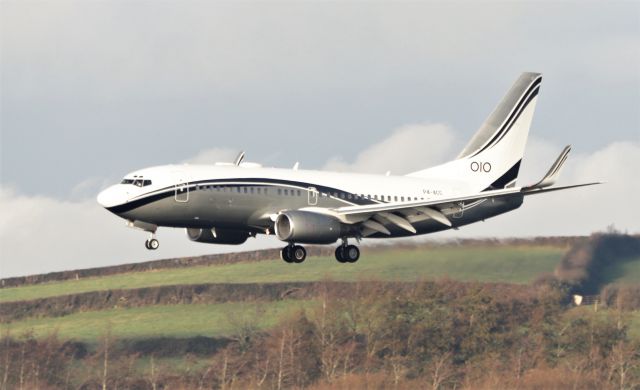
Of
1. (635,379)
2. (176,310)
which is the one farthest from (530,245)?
(176,310)

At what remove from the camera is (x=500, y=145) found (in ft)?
249

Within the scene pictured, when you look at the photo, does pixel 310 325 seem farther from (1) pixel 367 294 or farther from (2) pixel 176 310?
(2) pixel 176 310

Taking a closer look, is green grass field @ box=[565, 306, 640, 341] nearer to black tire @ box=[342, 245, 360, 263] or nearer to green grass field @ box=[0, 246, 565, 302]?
green grass field @ box=[0, 246, 565, 302]

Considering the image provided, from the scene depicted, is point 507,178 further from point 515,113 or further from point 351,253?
point 351,253

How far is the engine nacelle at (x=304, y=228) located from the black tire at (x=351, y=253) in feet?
10.6

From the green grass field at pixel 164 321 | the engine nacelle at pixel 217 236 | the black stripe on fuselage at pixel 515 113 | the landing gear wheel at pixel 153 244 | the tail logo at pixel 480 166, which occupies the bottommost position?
the landing gear wheel at pixel 153 244

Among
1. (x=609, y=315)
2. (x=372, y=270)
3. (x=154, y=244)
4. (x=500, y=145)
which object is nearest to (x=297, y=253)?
(x=154, y=244)

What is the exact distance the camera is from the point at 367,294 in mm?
99500

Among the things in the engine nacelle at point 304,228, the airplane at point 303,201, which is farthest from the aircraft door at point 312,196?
the engine nacelle at point 304,228

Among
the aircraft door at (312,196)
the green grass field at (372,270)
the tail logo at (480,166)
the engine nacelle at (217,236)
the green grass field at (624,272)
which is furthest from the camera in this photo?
the green grass field at (624,272)

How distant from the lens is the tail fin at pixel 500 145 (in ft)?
244

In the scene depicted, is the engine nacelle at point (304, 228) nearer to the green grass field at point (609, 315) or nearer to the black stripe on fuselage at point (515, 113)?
the black stripe on fuselage at point (515, 113)

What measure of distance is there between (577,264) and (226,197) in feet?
99.6

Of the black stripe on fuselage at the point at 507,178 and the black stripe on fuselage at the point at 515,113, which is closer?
the black stripe on fuselage at the point at 507,178
